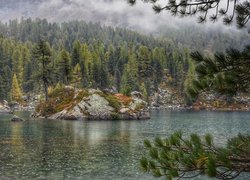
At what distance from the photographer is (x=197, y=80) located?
→ 41.1 ft

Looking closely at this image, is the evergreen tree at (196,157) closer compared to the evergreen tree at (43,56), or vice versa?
the evergreen tree at (196,157)

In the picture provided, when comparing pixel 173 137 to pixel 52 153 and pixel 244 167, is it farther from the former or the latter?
pixel 52 153

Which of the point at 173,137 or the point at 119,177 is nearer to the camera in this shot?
the point at 173,137

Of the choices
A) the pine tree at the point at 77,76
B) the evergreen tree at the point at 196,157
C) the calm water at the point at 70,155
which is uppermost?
the pine tree at the point at 77,76

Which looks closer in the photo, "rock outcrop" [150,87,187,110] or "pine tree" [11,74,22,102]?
"pine tree" [11,74,22,102]

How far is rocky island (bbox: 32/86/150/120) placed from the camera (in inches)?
4110

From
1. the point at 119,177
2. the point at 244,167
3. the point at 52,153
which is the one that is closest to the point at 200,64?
the point at 244,167

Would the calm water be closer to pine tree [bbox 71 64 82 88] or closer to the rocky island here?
the rocky island

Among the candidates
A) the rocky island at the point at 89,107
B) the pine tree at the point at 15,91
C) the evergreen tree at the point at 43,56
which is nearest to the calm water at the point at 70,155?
the rocky island at the point at 89,107

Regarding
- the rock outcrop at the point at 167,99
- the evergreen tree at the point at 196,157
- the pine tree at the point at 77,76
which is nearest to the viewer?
the evergreen tree at the point at 196,157

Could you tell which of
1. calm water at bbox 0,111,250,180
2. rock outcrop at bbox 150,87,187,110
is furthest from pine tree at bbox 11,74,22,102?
calm water at bbox 0,111,250,180

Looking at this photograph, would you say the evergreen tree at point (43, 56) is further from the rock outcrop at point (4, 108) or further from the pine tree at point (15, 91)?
the pine tree at point (15, 91)

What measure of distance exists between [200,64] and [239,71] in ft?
3.88

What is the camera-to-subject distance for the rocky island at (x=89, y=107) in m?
104
